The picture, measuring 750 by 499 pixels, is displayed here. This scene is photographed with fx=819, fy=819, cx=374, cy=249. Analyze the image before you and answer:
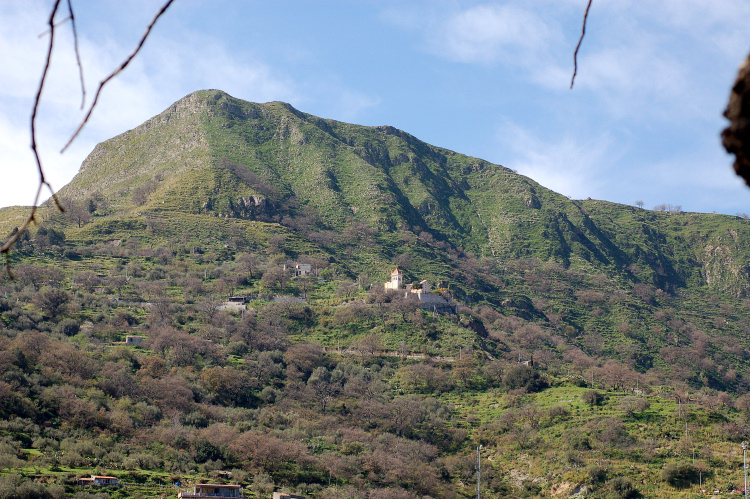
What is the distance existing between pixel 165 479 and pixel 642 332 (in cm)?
7531

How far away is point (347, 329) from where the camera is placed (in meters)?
72.6

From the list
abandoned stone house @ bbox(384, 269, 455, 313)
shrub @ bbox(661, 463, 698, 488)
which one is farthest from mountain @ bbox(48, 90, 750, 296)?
shrub @ bbox(661, 463, 698, 488)

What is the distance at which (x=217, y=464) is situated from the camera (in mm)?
Result: 41875

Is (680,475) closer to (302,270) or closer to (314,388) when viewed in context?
(314,388)

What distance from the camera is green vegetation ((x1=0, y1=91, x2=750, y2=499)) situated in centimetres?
4347

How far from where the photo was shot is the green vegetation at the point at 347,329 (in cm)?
4347

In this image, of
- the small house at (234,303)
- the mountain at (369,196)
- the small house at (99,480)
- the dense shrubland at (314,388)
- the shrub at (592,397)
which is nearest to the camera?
the small house at (99,480)

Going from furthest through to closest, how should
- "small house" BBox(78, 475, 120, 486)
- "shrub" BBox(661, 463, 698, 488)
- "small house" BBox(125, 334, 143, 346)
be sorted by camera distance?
"small house" BBox(125, 334, 143, 346)
"shrub" BBox(661, 463, 698, 488)
"small house" BBox(78, 475, 120, 486)

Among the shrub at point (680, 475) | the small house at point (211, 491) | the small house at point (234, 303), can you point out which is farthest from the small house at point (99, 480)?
the small house at point (234, 303)

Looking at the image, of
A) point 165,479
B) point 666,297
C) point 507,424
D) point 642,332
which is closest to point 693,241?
point 666,297

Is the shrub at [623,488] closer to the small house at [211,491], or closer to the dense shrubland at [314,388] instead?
the dense shrubland at [314,388]

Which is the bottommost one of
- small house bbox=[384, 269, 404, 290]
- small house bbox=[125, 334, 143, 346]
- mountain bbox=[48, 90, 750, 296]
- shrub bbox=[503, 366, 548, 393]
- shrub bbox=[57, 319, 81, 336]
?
shrub bbox=[503, 366, 548, 393]

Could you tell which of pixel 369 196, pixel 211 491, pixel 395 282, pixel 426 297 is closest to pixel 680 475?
pixel 211 491

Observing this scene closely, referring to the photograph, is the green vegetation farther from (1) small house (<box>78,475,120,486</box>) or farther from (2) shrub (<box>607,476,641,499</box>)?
(1) small house (<box>78,475,120,486</box>)
